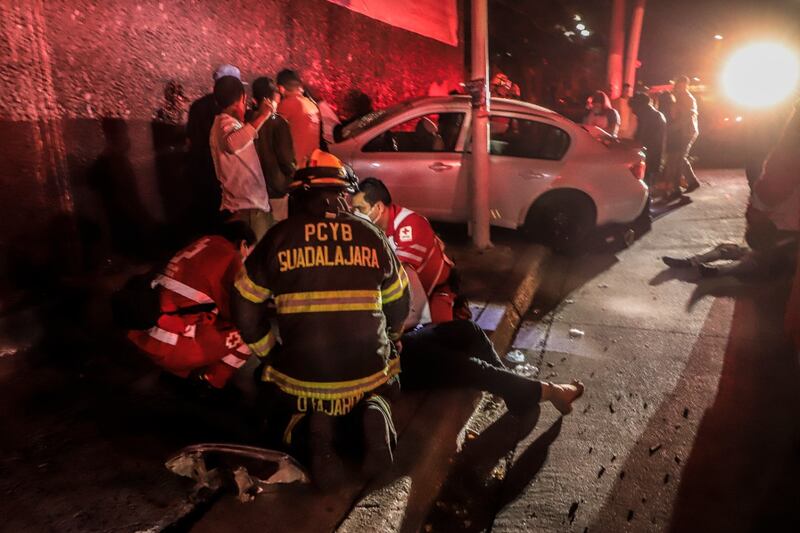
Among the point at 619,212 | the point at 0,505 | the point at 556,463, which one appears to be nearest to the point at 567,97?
the point at 619,212

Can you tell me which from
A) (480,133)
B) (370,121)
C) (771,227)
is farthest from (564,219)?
(370,121)

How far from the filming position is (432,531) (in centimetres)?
290

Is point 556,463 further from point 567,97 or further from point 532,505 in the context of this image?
point 567,97

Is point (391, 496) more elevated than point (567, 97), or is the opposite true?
point (567, 97)

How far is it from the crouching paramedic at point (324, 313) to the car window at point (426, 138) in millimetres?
4286

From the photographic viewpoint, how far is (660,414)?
3.78 m

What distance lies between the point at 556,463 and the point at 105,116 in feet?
14.4

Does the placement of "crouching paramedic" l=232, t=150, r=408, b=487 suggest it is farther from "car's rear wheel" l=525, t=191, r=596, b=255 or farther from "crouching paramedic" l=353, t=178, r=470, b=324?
"car's rear wheel" l=525, t=191, r=596, b=255

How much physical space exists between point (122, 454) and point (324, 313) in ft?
4.39

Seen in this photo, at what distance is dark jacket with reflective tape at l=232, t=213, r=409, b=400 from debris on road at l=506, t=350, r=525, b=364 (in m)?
1.92

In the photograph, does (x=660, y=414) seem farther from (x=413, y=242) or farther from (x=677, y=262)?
(x=677, y=262)

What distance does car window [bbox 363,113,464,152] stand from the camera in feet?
22.9

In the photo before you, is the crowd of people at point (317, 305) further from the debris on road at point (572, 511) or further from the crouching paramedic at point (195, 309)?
the debris on road at point (572, 511)

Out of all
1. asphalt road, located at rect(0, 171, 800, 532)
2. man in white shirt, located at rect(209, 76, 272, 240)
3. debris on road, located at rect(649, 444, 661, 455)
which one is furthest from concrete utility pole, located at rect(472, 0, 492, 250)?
debris on road, located at rect(649, 444, 661, 455)
